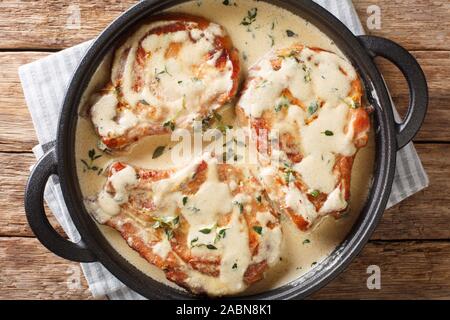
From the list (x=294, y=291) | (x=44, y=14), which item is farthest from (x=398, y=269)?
(x=44, y=14)

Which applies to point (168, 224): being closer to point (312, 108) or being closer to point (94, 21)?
point (312, 108)

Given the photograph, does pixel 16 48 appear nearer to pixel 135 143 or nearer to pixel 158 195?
pixel 135 143

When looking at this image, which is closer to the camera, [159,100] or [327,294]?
[159,100]

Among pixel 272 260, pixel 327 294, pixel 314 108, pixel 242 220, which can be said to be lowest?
pixel 327 294

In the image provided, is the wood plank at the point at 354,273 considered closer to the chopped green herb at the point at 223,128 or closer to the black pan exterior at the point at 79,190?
the black pan exterior at the point at 79,190

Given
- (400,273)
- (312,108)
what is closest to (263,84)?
(312,108)

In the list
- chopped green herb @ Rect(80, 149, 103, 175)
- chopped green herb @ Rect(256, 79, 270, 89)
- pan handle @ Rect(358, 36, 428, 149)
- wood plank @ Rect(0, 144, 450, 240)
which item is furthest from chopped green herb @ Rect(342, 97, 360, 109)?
chopped green herb @ Rect(80, 149, 103, 175)

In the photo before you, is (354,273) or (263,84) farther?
(354,273)
